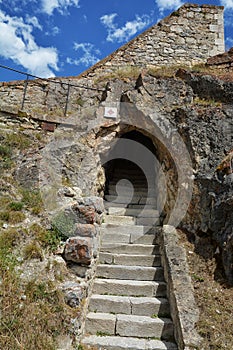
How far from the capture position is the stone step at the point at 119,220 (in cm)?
642

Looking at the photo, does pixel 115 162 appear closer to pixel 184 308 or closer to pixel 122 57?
pixel 122 57

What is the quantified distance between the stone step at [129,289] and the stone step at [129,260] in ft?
1.83

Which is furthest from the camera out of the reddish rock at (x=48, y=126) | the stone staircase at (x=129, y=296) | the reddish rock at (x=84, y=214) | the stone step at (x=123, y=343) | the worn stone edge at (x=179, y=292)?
the reddish rock at (x=48, y=126)

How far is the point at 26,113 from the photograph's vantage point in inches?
257

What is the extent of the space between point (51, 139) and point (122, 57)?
455 cm

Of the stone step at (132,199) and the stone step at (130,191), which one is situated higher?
the stone step at (130,191)

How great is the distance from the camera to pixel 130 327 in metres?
3.59

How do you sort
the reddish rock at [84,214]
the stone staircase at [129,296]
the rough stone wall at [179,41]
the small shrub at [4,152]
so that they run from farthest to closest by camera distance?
the rough stone wall at [179,41]
the small shrub at [4,152]
the reddish rock at [84,214]
the stone staircase at [129,296]

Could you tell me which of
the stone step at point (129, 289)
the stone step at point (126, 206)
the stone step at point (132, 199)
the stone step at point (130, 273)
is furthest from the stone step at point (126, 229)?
the stone step at point (132, 199)

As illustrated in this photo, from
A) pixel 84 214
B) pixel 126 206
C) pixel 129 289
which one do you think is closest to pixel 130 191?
pixel 126 206

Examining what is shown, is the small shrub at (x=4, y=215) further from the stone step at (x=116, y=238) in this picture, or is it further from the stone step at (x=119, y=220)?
the stone step at (x=119, y=220)

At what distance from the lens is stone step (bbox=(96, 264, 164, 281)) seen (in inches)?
177

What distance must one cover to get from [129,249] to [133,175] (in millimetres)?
4502

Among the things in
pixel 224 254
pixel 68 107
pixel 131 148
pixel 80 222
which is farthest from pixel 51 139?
pixel 224 254
